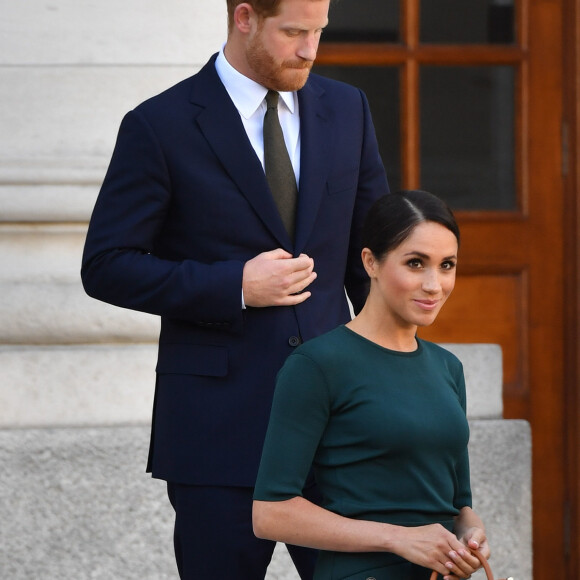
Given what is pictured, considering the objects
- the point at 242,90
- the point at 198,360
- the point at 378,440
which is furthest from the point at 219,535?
the point at 242,90

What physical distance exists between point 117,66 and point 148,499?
1317 millimetres

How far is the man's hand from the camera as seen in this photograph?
2.36 m

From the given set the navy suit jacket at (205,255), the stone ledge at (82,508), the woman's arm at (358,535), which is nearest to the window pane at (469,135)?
the stone ledge at (82,508)

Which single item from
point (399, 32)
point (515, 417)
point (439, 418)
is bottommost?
point (515, 417)

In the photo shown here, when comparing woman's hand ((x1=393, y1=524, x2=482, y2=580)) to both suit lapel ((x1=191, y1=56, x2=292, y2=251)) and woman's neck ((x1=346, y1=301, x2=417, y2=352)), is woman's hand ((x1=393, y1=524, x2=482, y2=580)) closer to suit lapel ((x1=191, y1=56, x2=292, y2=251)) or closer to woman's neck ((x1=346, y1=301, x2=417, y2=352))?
woman's neck ((x1=346, y1=301, x2=417, y2=352))

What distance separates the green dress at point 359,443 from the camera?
76.9 inches

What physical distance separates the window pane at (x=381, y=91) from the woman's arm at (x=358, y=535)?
2.45 m

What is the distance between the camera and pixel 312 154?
2.51 meters

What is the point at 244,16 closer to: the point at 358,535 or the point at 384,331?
the point at 384,331

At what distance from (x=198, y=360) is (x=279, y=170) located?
15.7 inches

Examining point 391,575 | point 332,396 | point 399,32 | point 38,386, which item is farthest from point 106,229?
point 399,32

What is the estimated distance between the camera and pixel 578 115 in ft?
13.9

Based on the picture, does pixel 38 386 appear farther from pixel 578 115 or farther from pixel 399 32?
pixel 578 115

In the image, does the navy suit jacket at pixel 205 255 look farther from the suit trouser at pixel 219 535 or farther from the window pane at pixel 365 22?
the window pane at pixel 365 22
